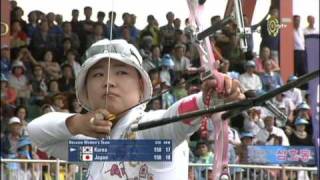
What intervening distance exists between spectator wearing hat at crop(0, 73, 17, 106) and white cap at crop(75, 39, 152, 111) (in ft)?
20.0

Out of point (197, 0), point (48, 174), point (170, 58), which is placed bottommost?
point (48, 174)

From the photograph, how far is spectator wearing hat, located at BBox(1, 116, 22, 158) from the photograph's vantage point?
8.43m

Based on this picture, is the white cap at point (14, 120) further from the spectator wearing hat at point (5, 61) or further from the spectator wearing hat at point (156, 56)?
the spectator wearing hat at point (156, 56)

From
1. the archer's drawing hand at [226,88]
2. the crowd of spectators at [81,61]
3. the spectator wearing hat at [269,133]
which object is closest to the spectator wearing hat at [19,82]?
the crowd of spectators at [81,61]

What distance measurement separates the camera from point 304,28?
11242 millimetres

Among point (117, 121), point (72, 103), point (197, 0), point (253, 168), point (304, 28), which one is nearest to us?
point (197, 0)

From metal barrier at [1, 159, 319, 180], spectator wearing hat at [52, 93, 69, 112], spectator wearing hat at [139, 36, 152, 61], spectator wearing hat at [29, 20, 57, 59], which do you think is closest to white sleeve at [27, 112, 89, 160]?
metal barrier at [1, 159, 319, 180]

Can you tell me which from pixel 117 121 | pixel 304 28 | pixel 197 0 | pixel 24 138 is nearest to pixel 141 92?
pixel 117 121

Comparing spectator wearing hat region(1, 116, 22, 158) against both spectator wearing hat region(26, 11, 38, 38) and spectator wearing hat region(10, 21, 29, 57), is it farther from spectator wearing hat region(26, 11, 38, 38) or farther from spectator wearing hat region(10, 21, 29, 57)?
spectator wearing hat region(26, 11, 38, 38)

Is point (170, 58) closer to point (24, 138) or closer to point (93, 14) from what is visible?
point (93, 14)

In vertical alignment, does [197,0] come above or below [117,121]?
above

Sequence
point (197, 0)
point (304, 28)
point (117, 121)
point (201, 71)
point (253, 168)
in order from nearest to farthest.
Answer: point (201, 71), point (197, 0), point (117, 121), point (253, 168), point (304, 28)

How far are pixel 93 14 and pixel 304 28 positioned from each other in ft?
9.15

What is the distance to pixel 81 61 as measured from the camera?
32.6 ft
